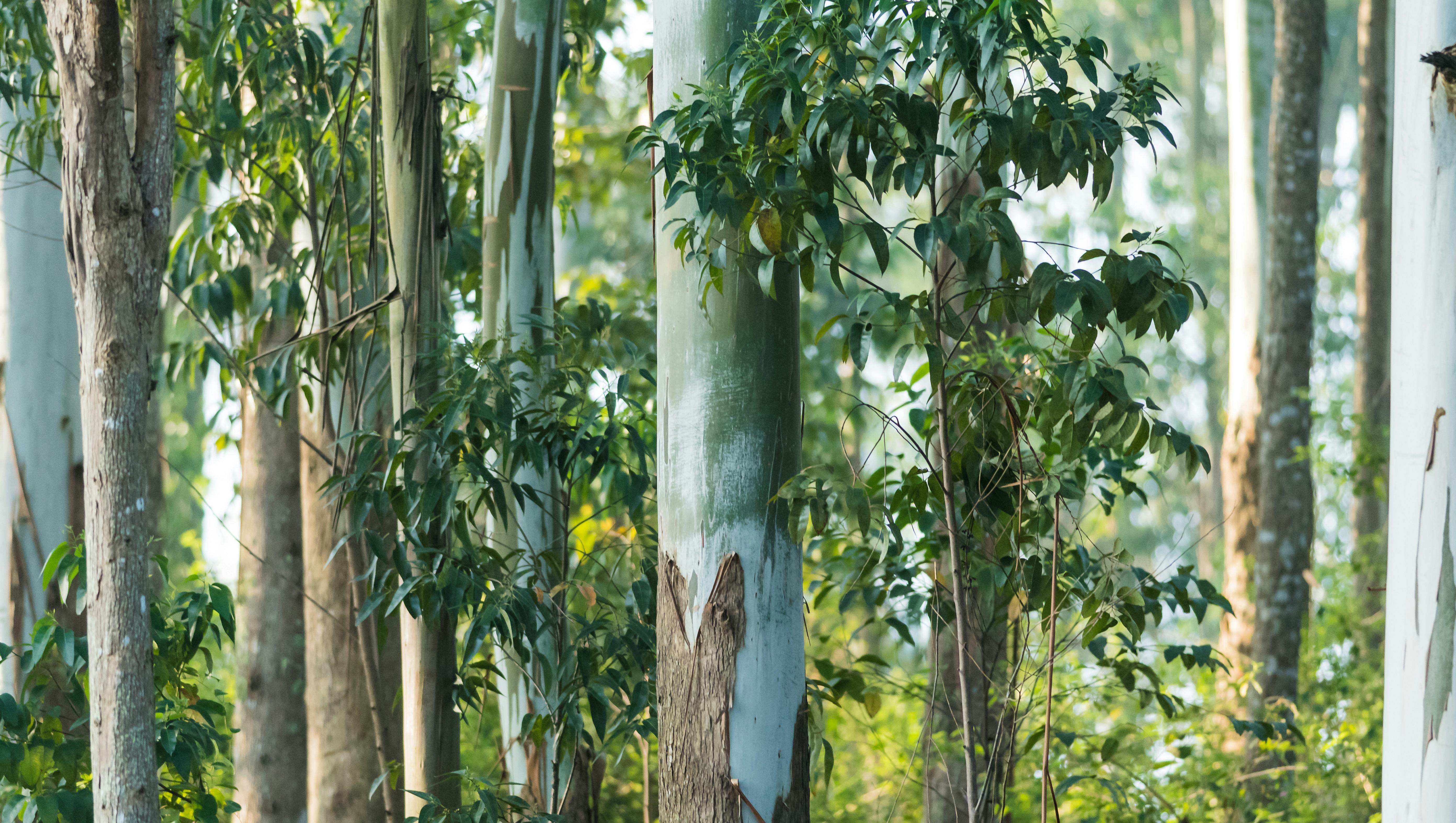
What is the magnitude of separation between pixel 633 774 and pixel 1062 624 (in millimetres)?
2230

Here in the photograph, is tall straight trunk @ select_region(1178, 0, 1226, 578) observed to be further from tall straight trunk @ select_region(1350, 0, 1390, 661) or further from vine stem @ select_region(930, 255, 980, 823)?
vine stem @ select_region(930, 255, 980, 823)

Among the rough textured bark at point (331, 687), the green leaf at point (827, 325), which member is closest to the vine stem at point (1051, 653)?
the green leaf at point (827, 325)

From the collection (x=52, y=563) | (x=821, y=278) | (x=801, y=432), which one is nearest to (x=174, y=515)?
(x=821, y=278)

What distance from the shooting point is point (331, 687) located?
3.61 metres

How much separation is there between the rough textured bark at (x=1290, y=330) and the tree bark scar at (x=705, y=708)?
3947 mm

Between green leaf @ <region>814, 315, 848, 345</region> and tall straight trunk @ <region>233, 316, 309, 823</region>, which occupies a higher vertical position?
green leaf @ <region>814, 315, 848, 345</region>

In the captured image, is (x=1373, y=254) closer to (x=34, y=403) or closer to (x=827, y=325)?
(x=827, y=325)

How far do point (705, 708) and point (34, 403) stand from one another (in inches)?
85.8

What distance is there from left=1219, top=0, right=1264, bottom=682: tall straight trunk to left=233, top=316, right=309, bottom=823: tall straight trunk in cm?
389

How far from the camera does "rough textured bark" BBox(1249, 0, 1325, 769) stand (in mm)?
5074

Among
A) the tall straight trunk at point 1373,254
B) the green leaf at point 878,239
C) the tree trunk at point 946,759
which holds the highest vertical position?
the tall straight trunk at point 1373,254

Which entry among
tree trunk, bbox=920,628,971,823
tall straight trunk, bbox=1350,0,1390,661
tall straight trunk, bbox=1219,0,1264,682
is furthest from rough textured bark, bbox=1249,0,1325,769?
tree trunk, bbox=920,628,971,823

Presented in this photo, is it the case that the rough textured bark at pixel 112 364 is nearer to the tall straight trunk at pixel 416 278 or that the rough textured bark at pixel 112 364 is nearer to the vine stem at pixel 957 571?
the tall straight trunk at pixel 416 278

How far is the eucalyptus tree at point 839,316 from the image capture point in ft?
5.91
